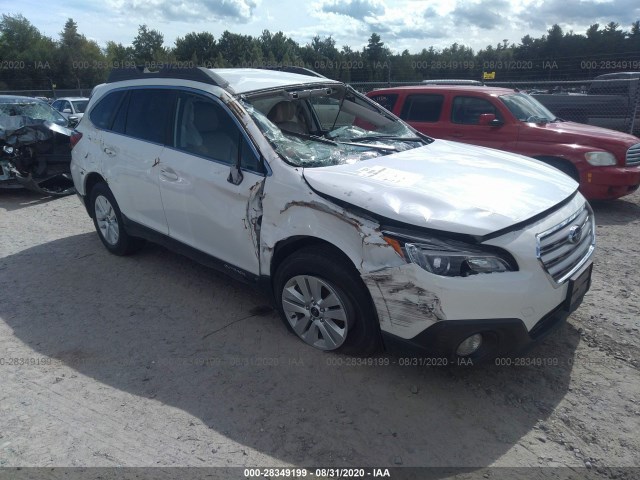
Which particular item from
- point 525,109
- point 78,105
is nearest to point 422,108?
point 525,109

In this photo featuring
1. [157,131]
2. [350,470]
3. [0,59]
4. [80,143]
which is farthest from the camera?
Result: [0,59]

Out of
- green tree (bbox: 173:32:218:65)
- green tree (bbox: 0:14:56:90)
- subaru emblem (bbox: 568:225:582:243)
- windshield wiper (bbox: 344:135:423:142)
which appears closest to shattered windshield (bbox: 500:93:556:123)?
windshield wiper (bbox: 344:135:423:142)

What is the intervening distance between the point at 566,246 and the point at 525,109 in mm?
5175

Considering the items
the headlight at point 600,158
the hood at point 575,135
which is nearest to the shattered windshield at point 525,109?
the hood at point 575,135

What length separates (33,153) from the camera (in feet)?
26.6

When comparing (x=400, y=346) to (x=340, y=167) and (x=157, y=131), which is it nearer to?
(x=340, y=167)

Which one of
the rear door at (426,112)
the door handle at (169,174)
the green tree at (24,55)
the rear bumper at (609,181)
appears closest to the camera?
the door handle at (169,174)

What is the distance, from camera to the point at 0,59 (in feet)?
181

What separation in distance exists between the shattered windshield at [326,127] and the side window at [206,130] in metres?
0.23

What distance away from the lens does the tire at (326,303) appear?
10.0ft

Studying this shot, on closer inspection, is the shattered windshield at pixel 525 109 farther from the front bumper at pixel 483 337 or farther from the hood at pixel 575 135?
the front bumper at pixel 483 337

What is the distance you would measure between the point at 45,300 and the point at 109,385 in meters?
1.73

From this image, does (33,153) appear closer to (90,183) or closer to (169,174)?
(90,183)

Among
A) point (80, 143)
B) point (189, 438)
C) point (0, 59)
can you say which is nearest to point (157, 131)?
point (80, 143)
